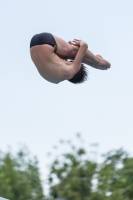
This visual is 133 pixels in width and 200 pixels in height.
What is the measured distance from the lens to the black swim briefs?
7379 mm

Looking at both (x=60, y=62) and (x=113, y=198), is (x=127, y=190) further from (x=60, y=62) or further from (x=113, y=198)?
(x=60, y=62)

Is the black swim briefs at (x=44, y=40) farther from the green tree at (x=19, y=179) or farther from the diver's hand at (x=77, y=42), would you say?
the green tree at (x=19, y=179)

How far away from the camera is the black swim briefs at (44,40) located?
7.38m

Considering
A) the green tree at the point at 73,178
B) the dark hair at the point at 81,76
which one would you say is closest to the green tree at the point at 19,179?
the green tree at the point at 73,178

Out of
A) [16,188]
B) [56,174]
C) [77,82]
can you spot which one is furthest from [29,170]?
[77,82]

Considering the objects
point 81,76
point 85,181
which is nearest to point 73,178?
point 85,181

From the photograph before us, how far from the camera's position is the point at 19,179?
3522 centimetres

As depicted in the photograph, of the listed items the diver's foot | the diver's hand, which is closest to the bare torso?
the diver's hand

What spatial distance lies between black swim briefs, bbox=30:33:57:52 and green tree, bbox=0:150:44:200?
24582 mm

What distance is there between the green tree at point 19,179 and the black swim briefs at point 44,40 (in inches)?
968

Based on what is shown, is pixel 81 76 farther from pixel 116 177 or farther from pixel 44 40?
pixel 116 177

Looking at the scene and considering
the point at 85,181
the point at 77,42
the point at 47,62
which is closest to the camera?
the point at 47,62

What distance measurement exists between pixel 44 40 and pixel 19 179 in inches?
1117

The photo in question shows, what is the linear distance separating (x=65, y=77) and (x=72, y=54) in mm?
405
